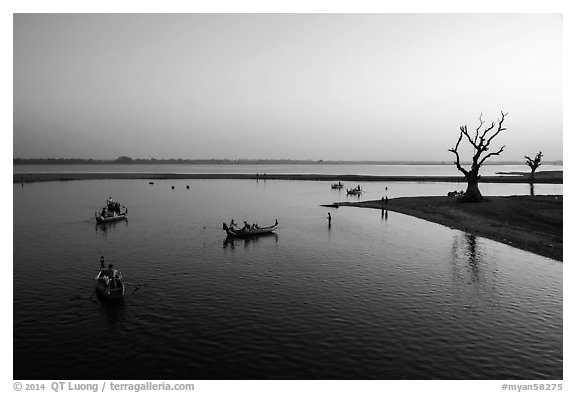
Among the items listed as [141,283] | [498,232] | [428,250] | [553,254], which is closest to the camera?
[141,283]

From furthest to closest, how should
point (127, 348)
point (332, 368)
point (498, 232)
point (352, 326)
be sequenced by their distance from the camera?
point (498, 232) < point (352, 326) < point (127, 348) < point (332, 368)

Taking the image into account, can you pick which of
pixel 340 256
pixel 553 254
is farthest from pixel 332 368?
pixel 553 254

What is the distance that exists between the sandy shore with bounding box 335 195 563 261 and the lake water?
12.1 ft

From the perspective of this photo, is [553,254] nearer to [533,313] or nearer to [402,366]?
[533,313]

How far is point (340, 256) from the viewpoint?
41.5m

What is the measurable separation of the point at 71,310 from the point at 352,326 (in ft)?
61.9

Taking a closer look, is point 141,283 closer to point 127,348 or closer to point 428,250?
point 127,348

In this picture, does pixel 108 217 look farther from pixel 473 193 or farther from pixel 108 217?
pixel 473 193

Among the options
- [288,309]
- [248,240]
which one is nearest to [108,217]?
[248,240]

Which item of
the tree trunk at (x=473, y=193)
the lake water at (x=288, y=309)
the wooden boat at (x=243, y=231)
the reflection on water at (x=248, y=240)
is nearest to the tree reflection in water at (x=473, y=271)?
the lake water at (x=288, y=309)

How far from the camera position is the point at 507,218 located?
194 feet

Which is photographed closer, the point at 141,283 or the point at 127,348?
the point at 127,348

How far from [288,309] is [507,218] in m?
47.8
